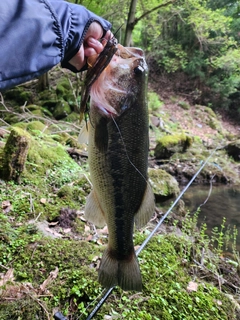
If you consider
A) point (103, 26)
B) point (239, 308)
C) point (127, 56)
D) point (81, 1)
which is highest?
point (81, 1)

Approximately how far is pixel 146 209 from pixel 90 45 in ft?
3.56

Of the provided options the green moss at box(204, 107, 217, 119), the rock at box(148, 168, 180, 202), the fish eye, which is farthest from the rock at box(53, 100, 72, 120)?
the green moss at box(204, 107, 217, 119)

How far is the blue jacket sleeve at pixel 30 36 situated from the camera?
1173mm

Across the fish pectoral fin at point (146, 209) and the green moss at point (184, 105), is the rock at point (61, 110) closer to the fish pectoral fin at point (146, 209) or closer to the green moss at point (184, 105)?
the fish pectoral fin at point (146, 209)

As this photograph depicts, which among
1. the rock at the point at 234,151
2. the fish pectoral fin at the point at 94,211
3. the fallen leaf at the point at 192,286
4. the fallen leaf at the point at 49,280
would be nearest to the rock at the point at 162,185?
the fallen leaf at the point at 192,286

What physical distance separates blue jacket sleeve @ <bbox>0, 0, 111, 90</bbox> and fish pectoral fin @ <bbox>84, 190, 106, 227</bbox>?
883mm

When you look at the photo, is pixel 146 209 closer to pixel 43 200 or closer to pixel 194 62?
pixel 43 200

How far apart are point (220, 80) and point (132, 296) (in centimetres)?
2059

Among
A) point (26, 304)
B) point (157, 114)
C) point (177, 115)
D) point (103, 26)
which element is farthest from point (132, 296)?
point (177, 115)

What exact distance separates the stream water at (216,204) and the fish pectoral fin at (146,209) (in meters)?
4.55

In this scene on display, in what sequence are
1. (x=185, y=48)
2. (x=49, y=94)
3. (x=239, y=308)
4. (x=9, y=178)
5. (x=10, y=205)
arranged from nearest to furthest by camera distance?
(x=239, y=308) → (x=10, y=205) → (x=9, y=178) → (x=49, y=94) → (x=185, y=48)

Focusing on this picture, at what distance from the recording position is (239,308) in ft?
9.95

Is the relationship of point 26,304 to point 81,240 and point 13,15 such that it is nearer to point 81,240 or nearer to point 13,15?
point 81,240

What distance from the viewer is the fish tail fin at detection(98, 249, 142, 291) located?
181 centimetres
